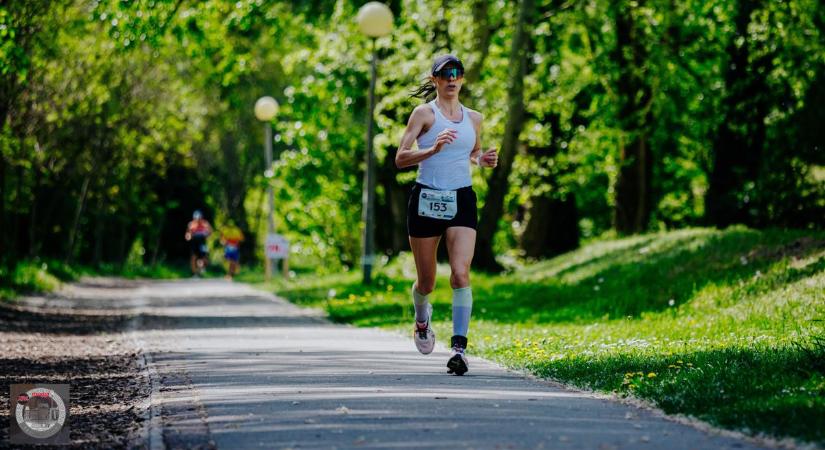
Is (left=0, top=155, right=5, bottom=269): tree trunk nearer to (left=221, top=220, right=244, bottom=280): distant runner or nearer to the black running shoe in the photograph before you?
(left=221, top=220, right=244, bottom=280): distant runner

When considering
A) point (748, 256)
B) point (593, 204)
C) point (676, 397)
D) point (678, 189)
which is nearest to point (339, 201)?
point (593, 204)

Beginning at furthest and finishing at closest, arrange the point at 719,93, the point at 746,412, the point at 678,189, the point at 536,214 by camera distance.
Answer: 1. the point at 678,189
2. the point at 536,214
3. the point at 719,93
4. the point at 746,412

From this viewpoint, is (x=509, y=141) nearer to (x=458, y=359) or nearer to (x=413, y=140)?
(x=413, y=140)

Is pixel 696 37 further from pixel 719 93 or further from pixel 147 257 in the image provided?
pixel 147 257

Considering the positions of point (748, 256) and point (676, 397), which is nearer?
A: point (676, 397)

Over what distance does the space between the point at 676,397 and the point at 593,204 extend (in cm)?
3633

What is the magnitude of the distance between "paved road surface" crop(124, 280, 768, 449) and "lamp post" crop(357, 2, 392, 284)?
8.78m

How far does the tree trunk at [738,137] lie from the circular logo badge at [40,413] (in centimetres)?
1196

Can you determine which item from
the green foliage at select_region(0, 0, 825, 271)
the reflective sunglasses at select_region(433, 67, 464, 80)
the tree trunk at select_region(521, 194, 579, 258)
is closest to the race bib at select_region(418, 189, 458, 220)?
the reflective sunglasses at select_region(433, 67, 464, 80)

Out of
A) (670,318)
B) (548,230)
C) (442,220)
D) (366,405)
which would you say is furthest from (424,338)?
(548,230)

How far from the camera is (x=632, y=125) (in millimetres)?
23938

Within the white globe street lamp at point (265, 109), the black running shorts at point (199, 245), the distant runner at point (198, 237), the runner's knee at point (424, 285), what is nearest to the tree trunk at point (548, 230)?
the white globe street lamp at point (265, 109)

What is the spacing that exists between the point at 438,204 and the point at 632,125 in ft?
50.6

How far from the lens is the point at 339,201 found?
43062 mm
